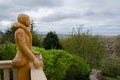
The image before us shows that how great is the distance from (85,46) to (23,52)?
53.5ft

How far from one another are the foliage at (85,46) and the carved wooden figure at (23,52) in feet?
50.4

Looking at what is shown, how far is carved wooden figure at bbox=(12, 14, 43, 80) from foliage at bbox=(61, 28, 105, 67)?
604 inches

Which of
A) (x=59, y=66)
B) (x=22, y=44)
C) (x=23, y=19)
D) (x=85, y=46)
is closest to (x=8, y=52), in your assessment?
(x=59, y=66)

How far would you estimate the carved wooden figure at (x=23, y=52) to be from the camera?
8.51ft

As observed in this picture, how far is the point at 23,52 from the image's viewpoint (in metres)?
2.63

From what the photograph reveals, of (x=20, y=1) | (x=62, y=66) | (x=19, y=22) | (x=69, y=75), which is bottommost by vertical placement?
(x=69, y=75)

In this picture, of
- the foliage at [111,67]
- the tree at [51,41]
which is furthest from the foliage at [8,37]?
the foliage at [111,67]

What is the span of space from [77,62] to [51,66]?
12.3ft

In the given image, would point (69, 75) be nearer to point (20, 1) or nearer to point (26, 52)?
point (20, 1)

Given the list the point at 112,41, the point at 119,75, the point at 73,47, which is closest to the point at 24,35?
the point at 73,47

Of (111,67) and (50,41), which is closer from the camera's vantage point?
(50,41)

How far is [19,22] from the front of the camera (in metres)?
2.78

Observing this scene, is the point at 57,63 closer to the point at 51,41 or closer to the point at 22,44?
the point at 51,41

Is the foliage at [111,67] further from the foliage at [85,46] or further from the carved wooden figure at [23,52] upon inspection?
the carved wooden figure at [23,52]
